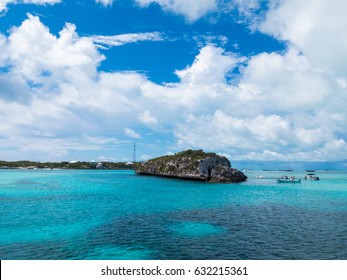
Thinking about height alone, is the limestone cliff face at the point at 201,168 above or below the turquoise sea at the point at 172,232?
above

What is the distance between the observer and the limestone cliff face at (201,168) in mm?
130625

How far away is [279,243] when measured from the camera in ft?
103

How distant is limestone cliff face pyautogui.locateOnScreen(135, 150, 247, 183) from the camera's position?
131m

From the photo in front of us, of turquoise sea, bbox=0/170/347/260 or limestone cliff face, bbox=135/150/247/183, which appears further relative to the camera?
limestone cliff face, bbox=135/150/247/183

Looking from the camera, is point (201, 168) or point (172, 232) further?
point (201, 168)

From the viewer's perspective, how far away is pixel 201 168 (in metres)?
134

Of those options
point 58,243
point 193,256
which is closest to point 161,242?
point 193,256

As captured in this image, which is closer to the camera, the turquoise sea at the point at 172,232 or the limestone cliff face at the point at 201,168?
the turquoise sea at the point at 172,232

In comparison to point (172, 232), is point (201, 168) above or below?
above

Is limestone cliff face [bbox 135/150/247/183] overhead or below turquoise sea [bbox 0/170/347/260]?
overhead

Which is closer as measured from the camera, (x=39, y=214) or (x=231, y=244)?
(x=231, y=244)

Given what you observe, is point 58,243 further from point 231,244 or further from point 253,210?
point 253,210
